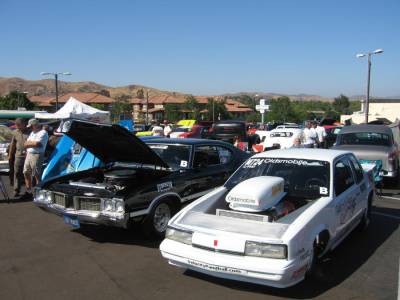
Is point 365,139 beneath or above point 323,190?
above

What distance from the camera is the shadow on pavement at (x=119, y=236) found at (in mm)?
5875

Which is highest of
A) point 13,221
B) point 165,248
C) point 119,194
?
point 119,194

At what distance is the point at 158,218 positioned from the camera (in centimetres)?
601

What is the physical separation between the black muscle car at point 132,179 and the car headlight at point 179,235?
1.12 m

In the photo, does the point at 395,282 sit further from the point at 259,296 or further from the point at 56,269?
the point at 56,269

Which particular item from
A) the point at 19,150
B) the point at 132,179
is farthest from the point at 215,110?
the point at 132,179

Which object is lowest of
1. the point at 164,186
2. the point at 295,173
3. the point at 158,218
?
the point at 158,218

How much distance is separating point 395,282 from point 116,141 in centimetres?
423

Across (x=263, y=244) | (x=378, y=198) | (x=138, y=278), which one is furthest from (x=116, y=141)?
(x=378, y=198)

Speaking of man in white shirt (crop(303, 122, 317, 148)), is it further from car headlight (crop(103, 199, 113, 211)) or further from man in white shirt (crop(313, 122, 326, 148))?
car headlight (crop(103, 199, 113, 211))

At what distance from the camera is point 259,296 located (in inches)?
162

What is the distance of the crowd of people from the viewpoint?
877 centimetres

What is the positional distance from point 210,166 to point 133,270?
2656mm

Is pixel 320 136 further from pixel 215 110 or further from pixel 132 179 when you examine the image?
pixel 215 110
